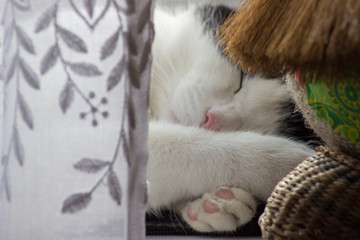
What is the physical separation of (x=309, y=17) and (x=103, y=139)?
279mm

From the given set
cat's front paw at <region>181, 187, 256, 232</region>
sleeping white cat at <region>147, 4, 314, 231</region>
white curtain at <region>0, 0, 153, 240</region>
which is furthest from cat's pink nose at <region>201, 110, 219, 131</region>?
white curtain at <region>0, 0, 153, 240</region>

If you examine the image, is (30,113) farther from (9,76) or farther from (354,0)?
(354,0)

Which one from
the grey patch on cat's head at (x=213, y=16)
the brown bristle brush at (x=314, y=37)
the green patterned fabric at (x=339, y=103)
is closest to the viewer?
the brown bristle brush at (x=314, y=37)

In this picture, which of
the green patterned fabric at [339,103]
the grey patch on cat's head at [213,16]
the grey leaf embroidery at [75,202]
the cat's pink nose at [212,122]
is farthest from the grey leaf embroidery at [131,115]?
the grey patch on cat's head at [213,16]

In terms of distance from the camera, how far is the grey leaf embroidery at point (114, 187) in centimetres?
48

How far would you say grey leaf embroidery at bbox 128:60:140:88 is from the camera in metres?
0.48

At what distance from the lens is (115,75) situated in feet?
1.57

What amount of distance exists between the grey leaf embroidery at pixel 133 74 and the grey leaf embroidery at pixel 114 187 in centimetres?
11

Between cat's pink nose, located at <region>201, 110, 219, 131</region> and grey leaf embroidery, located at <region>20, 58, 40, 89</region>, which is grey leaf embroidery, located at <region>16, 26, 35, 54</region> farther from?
cat's pink nose, located at <region>201, 110, 219, 131</region>

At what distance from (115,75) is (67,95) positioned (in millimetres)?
64

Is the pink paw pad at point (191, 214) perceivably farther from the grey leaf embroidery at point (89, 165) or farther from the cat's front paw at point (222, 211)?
the grey leaf embroidery at point (89, 165)

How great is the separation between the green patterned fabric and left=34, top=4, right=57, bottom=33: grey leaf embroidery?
33 cm

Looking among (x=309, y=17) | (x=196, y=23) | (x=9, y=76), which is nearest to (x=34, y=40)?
(x=9, y=76)

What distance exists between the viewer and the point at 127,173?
48 cm
